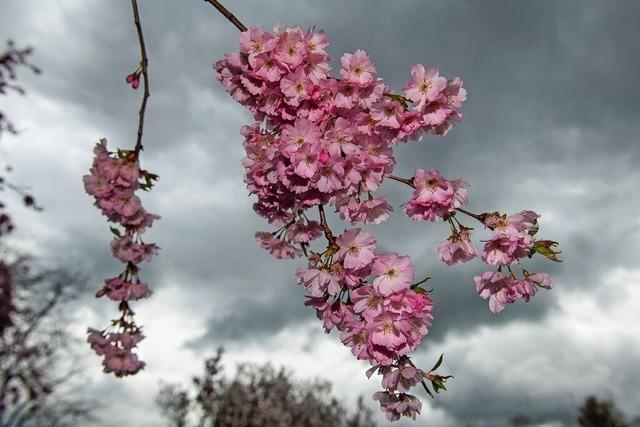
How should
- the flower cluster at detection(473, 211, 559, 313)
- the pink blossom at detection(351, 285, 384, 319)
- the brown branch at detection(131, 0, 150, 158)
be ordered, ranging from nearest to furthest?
the brown branch at detection(131, 0, 150, 158) < the pink blossom at detection(351, 285, 384, 319) < the flower cluster at detection(473, 211, 559, 313)

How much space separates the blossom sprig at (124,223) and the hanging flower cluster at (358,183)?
1.90ft

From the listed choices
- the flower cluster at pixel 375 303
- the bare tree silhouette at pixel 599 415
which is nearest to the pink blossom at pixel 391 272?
the flower cluster at pixel 375 303

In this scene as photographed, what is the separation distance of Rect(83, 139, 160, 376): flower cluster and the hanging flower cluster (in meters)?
0.62

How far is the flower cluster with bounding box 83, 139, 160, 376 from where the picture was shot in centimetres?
215

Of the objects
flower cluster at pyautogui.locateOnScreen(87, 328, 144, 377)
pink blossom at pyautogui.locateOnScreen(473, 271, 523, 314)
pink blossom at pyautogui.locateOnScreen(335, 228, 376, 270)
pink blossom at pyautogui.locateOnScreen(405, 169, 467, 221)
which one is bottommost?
flower cluster at pyautogui.locateOnScreen(87, 328, 144, 377)

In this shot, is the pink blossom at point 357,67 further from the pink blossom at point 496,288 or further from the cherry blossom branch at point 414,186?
the pink blossom at point 496,288

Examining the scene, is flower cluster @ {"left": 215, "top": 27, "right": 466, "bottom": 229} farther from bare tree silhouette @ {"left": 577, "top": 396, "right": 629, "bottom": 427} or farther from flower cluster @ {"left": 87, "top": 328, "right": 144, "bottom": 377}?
bare tree silhouette @ {"left": 577, "top": 396, "right": 629, "bottom": 427}

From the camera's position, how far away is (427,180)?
8.21ft

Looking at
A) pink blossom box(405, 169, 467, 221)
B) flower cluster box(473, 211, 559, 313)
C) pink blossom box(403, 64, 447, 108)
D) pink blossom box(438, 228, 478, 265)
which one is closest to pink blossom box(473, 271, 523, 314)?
flower cluster box(473, 211, 559, 313)

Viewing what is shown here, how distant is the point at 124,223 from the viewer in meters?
2.27

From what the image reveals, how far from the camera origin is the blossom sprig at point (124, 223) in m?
2.15

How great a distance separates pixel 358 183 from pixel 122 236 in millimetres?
1048

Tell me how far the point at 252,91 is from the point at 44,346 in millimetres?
26746

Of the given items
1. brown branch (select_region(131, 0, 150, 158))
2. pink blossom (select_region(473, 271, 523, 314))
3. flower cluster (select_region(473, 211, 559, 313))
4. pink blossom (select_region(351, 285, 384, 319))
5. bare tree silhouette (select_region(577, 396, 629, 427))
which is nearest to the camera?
brown branch (select_region(131, 0, 150, 158))
